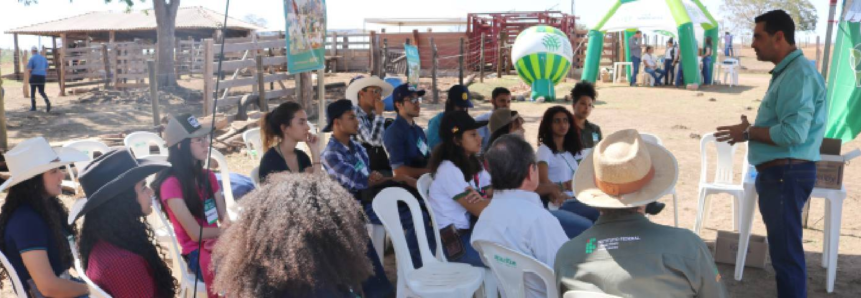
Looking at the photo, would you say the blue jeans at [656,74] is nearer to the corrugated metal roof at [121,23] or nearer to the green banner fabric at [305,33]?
the green banner fabric at [305,33]

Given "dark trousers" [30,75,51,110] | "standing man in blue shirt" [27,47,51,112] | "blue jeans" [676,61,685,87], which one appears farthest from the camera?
"blue jeans" [676,61,685,87]

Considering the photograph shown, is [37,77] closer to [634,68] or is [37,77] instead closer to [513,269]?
[634,68]

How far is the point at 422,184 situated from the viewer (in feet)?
13.4

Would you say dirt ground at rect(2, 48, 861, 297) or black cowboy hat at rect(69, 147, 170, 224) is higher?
black cowboy hat at rect(69, 147, 170, 224)

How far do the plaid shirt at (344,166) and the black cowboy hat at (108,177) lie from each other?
1585mm

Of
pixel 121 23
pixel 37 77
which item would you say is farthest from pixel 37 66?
pixel 121 23

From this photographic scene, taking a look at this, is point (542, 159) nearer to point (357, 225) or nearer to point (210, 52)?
point (357, 225)

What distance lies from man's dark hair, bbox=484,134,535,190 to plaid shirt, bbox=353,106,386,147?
246 cm

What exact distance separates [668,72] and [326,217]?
20.2 m

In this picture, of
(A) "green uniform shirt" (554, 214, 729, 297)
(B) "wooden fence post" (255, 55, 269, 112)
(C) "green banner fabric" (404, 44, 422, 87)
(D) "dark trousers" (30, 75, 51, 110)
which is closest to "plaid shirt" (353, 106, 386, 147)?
(A) "green uniform shirt" (554, 214, 729, 297)

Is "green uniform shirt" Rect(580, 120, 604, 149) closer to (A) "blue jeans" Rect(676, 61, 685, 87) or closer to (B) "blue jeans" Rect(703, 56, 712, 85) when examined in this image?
(A) "blue jeans" Rect(676, 61, 685, 87)

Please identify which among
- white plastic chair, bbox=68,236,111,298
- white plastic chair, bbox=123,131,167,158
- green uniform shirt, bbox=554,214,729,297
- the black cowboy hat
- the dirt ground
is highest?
the black cowboy hat

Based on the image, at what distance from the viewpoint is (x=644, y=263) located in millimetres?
2051

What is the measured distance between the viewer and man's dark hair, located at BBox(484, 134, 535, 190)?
2.93m
